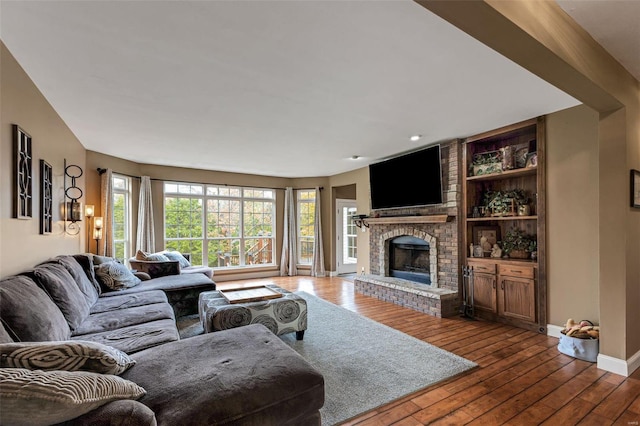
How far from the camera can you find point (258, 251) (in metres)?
7.31

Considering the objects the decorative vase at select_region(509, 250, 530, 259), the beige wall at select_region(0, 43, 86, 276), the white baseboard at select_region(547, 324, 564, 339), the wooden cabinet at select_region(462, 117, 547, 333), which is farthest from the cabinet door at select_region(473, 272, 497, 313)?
the beige wall at select_region(0, 43, 86, 276)

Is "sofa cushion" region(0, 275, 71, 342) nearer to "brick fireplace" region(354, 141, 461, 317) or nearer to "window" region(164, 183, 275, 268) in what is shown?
"brick fireplace" region(354, 141, 461, 317)

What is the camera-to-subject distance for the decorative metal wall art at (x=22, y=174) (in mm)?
2182

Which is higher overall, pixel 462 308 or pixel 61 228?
pixel 61 228

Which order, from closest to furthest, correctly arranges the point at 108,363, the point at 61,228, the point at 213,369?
the point at 108,363
the point at 213,369
the point at 61,228

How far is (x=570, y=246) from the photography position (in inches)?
126

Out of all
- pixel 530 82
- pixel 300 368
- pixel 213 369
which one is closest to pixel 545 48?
pixel 530 82

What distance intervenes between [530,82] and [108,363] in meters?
3.54

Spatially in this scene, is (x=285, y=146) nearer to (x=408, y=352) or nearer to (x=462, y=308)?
(x=408, y=352)

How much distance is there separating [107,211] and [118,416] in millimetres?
4853

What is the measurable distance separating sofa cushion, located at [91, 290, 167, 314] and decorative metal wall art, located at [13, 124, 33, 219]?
1.04 meters

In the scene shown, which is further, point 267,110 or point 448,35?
point 267,110

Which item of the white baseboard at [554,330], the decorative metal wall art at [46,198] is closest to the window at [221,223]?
the decorative metal wall art at [46,198]

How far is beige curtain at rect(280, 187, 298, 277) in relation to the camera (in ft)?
24.1
